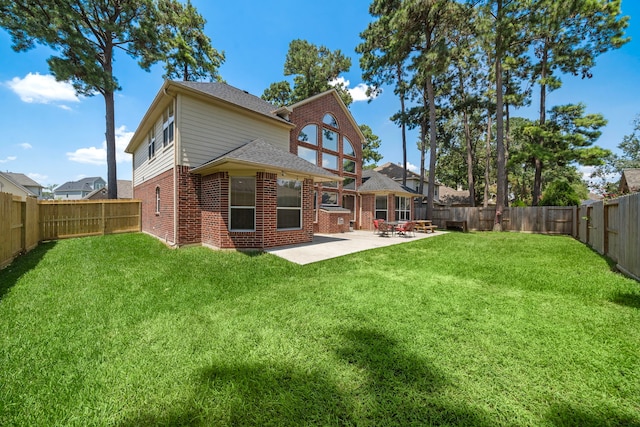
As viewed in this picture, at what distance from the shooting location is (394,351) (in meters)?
2.71

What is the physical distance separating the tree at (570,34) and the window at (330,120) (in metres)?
13.1

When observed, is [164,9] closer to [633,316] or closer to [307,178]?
[307,178]

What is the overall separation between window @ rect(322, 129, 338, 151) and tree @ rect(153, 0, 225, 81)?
45.7ft

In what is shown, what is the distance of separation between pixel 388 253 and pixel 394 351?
19.1 feet

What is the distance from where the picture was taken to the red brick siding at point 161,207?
939 centimetres

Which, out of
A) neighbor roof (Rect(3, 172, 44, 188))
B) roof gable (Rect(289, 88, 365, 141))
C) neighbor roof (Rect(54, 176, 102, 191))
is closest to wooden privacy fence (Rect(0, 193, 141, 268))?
roof gable (Rect(289, 88, 365, 141))

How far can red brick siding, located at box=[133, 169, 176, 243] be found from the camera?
30.8ft

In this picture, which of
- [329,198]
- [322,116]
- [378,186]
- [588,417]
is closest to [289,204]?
[329,198]

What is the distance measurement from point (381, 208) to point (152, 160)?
14434mm

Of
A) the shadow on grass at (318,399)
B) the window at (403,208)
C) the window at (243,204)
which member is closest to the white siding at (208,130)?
the window at (243,204)

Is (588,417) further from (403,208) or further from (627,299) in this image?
(403,208)

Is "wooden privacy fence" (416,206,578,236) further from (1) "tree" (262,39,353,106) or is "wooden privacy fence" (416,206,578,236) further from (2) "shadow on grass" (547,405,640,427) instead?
(1) "tree" (262,39,353,106)

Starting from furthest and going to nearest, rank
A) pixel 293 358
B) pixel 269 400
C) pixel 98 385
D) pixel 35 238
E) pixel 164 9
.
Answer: pixel 164 9, pixel 35 238, pixel 293 358, pixel 98 385, pixel 269 400

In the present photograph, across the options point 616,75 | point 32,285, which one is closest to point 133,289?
point 32,285
